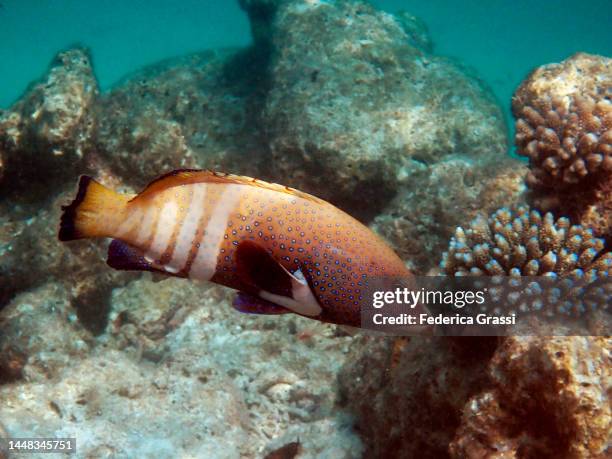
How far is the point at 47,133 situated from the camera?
675cm

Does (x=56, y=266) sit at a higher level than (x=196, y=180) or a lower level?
higher

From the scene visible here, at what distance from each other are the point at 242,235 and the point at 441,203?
14.7ft

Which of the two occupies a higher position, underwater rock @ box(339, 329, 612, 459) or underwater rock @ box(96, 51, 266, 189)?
underwater rock @ box(96, 51, 266, 189)

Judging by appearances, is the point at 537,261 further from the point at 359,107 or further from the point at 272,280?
the point at 359,107

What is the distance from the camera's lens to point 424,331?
6.89 feet

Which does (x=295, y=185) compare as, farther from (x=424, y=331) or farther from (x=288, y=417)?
(x=424, y=331)

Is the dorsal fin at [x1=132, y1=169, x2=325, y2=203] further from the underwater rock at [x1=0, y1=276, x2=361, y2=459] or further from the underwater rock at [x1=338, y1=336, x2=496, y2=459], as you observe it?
the underwater rock at [x1=0, y1=276, x2=361, y2=459]

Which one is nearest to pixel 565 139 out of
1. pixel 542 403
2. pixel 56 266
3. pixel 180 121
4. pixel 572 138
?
pixel 572 138

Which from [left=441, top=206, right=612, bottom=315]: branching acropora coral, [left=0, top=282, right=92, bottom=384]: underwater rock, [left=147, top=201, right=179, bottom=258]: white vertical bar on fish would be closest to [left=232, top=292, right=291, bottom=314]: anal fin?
[left=147, top=201, right=179, bottom=258]: white vertical bar on fish

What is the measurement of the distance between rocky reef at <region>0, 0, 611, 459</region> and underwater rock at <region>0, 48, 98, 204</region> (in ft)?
0.09

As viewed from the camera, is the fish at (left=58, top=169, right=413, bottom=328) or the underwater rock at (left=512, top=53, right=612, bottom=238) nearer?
the fish at (left=58, top=169, right=413, bottom=328)

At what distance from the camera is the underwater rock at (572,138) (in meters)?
3.91

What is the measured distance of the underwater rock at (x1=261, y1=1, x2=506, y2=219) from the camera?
7.16 metres

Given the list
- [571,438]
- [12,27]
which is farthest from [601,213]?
[12,27]
